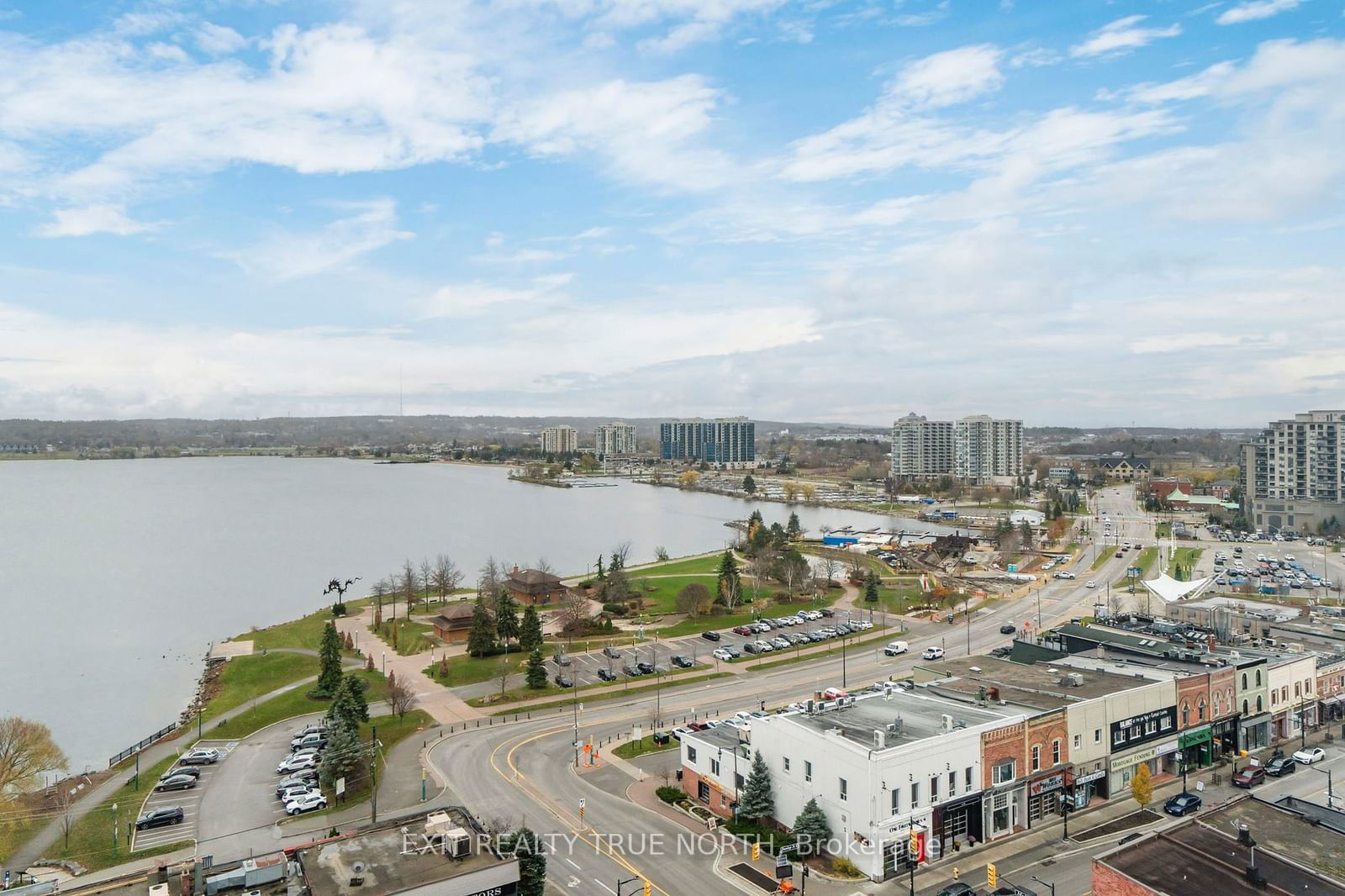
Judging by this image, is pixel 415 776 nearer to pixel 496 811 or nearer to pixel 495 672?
pixel 496 811

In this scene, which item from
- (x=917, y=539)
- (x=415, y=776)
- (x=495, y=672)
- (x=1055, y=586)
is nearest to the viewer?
(x=415, y=776)

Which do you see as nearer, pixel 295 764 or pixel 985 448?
pixel 295 764

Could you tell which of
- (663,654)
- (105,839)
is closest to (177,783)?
(105,839)

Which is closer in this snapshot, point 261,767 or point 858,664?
point 261,767

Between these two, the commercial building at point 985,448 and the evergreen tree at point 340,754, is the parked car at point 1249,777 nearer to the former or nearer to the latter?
the evergreen tree at point 340,754

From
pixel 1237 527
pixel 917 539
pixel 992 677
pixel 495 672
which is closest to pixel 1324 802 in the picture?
pixel 992 677

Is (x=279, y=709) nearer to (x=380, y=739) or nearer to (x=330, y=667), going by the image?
(x=330, y=667)

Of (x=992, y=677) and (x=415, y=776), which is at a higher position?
(x=992, y=677)
